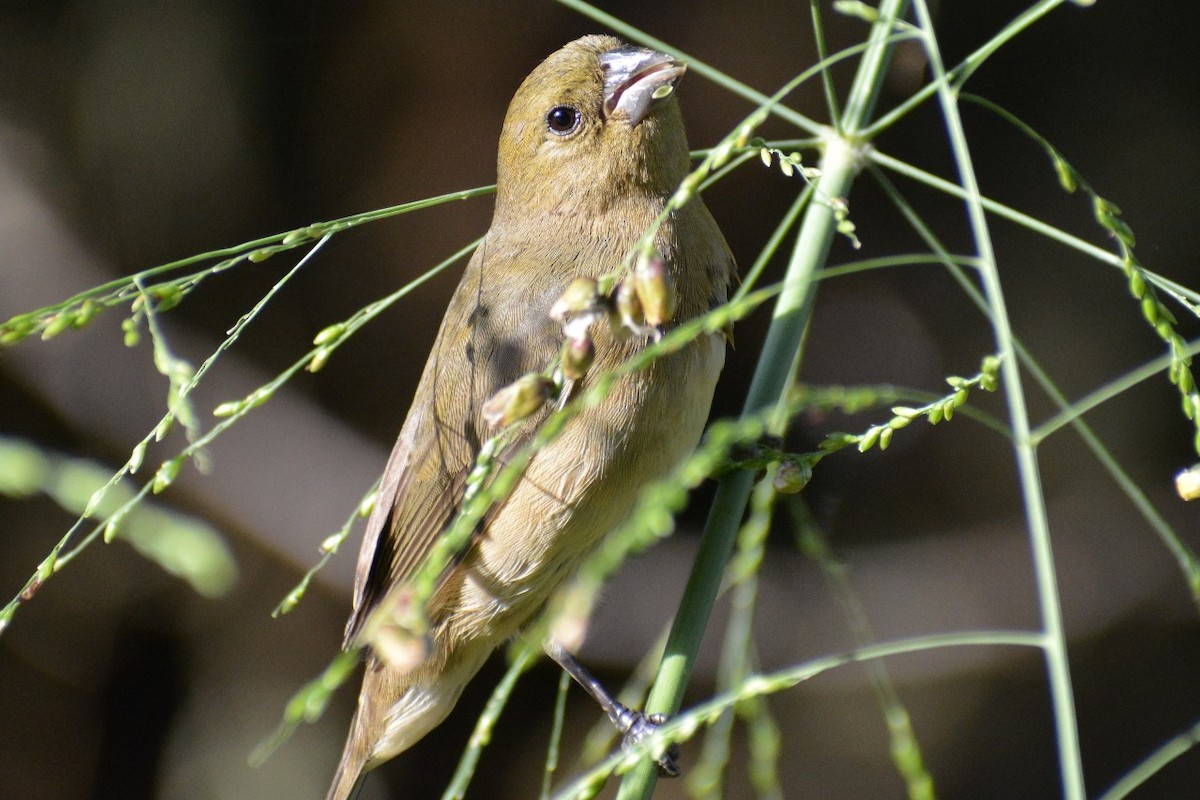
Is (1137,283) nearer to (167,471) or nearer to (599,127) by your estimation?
(167,471)

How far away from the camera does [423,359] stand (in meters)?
3.79

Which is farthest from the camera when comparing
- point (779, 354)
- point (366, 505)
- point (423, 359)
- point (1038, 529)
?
point (423, 359)

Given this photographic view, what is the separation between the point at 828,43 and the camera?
3617 mm

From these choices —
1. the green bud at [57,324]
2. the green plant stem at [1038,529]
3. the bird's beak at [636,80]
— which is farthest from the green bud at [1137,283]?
the bird's beak at [636,80]

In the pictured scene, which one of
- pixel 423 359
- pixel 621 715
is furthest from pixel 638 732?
pixel 423 359

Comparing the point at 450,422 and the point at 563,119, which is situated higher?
the point at 563,119

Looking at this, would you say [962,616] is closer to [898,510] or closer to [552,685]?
[898,510]

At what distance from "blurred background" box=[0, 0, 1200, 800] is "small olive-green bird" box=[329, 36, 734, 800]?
1.39m

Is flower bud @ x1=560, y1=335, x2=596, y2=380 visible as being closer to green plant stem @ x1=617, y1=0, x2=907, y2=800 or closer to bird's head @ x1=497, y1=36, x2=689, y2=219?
green plant stem @ x1=617, y1=0, x2=907, y2=800

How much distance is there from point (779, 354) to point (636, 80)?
78 centimetres

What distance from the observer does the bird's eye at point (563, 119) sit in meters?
2.22

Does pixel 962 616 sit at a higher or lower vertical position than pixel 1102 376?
lower

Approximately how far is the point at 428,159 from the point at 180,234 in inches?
31.0

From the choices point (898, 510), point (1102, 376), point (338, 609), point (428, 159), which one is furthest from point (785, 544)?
point (428, 159)
